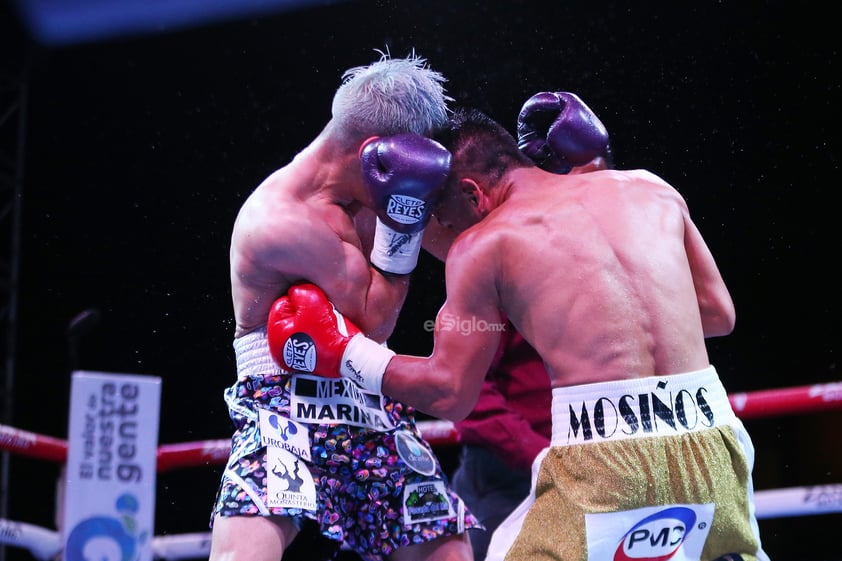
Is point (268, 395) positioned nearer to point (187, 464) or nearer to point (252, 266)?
point (252, 266)

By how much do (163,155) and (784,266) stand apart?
3303 millimetres

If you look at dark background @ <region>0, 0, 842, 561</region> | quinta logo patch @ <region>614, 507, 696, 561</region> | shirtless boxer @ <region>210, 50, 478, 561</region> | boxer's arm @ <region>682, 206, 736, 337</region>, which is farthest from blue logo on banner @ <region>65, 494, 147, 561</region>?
boxer's arm @ <region>682, 206, 736, 337</region>

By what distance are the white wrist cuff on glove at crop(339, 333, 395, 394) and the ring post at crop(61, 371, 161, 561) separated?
1.24 metres

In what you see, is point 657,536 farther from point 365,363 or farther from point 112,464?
point 112,464

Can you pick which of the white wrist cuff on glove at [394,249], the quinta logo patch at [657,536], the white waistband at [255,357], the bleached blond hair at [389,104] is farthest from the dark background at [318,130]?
the quinta logo patch at [657,536]

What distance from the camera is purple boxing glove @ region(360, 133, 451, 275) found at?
2.21 meters

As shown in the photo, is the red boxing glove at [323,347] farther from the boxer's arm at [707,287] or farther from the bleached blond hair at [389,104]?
the boxer's arm at [707,287]

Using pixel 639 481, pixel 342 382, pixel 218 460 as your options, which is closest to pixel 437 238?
pixel 342 382

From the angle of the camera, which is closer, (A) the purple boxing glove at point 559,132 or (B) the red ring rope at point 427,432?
(A) the purple boxing glove at point 559,132

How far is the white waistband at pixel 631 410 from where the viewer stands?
1823 millimetres

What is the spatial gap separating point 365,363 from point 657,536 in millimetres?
759

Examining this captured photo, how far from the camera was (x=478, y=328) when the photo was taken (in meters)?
1.98

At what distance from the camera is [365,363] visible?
2.11 metres

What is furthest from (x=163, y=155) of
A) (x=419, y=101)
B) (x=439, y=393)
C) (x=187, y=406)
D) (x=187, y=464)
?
(x=439, y=393)
